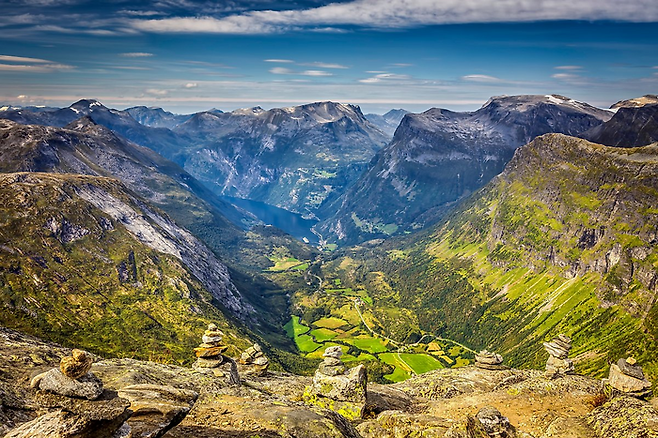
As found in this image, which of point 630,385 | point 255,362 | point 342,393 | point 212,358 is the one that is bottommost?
point 255,362

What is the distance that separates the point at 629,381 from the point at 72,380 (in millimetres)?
58891

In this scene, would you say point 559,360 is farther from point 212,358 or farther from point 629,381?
point 212,358

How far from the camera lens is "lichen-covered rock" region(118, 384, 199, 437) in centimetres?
2916

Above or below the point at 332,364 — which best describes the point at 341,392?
below

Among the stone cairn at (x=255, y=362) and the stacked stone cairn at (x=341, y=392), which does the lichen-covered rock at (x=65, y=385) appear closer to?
the stacked stone cairn at (x=341, y=392)

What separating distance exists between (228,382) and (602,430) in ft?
151

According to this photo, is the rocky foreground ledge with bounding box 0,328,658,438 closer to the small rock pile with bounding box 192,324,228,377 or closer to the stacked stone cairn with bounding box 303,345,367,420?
the stacked stone cairn with bounding box 303,345,367,420

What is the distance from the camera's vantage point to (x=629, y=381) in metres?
51.2

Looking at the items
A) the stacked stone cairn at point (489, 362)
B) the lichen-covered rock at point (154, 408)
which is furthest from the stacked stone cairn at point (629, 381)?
the lichen-covered rock at point (154, 408)

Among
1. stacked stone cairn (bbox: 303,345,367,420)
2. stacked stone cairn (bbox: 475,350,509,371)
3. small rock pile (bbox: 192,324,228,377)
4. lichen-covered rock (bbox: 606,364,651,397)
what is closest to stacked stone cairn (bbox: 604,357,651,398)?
lichen-covered rock (bbox: 606,364,651,397)

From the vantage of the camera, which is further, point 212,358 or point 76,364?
point 212,358

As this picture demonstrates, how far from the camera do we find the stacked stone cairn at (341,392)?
158 ft

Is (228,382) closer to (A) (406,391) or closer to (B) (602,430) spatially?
(A) (406,391)

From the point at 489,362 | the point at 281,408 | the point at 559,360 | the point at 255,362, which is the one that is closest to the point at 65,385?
the point at 281,408
